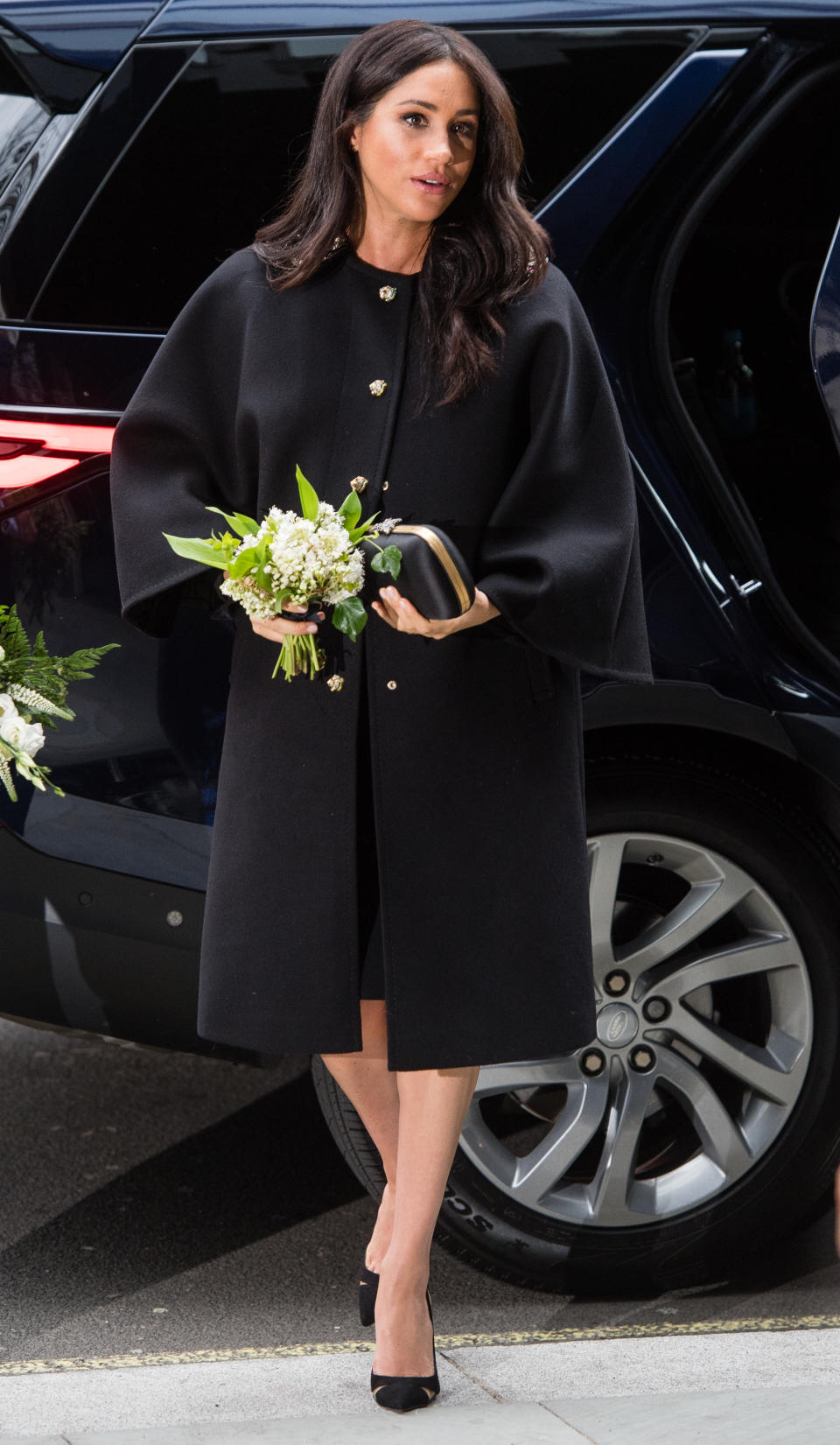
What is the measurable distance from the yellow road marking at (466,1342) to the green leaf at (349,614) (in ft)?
3.78

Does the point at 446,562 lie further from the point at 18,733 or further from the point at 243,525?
the point at 18,733

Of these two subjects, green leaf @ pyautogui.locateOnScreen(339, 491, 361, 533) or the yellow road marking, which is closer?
green leaf @ pyautogui.locateOnScreen(339, 491, 361, 533)

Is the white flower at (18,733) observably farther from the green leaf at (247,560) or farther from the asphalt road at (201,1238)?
the asphalt road at (201,1238)

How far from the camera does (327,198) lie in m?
2.36

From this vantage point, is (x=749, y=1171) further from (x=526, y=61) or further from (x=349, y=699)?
(x=526, y=61)

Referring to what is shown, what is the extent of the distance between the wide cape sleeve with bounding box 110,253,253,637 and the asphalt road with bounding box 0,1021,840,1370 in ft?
3.92

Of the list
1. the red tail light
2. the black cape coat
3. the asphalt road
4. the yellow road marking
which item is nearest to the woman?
the black cape coat

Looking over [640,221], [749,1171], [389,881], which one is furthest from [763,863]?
[640,221]

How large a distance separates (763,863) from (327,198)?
125cm

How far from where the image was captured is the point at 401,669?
2328 mm

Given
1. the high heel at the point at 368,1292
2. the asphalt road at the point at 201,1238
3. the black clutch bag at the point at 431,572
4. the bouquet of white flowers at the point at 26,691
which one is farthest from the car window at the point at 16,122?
the high heel at the point at 368,1292

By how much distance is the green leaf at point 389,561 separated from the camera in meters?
2.11

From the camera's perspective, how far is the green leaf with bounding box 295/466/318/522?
6.94 feet

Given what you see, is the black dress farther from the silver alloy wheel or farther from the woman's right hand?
the silver alloy wheel
